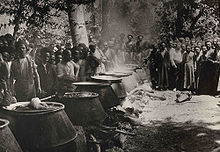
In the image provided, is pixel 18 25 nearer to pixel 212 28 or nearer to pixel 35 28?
pixel 35 28

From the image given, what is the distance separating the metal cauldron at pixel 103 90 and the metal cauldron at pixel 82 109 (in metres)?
0.29

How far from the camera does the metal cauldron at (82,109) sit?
8.83ft

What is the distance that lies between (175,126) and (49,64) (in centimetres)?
146

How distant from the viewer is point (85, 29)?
10.5ft

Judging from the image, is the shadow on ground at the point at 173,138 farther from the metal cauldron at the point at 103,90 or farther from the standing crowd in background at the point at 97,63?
the standing crowd in background at the point at 97,63

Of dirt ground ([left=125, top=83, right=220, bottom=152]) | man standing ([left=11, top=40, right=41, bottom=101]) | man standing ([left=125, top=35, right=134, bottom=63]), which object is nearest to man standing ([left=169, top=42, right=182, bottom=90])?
dirt ground ([left=125, top=83, right=220, bottom=152])

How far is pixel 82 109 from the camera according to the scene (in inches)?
106

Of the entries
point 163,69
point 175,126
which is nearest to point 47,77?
point 175,126

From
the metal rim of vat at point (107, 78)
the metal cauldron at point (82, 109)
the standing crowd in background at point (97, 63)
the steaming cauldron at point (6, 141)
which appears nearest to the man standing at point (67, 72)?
the standing crowd in background at point (97, 63)

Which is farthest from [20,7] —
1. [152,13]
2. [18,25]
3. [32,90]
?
[152,13]

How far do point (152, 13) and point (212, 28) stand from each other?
2.89ft

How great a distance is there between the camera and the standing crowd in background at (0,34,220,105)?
2.54m

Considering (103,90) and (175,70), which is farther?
(175,70)

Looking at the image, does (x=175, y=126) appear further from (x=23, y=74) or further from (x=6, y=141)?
(x=6, y=141)
